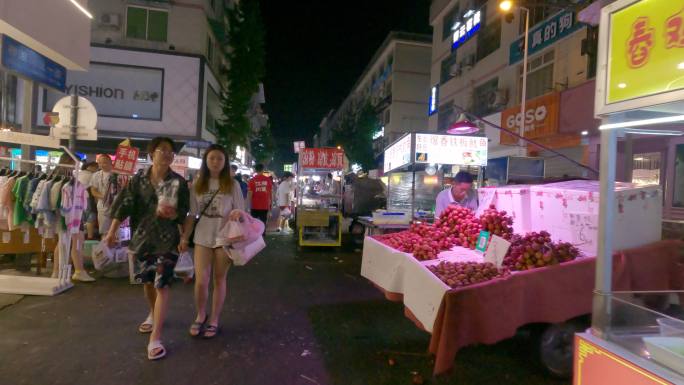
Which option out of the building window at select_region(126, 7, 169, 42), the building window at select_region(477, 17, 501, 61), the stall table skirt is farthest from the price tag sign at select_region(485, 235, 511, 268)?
the building window at select_region(126, 7, 169, 42)

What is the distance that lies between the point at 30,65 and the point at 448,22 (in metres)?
22.5

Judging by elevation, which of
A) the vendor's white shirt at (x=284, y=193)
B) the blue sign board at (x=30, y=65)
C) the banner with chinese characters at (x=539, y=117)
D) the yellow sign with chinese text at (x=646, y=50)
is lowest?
the vendor's white shirt at (x=284, y=193)

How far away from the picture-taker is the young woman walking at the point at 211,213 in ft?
13.7

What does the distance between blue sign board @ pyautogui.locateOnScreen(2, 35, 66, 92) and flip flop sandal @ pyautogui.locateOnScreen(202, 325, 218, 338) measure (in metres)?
5.48

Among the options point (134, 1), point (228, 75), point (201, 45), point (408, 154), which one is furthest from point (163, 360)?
point (228, 75)

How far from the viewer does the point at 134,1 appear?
1820 cm

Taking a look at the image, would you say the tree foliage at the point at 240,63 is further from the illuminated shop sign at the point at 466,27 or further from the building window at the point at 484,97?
the building window at the point at 484,97

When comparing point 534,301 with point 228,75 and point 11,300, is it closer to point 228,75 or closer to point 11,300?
point 11,300

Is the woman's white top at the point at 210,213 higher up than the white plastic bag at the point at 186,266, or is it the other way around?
the woman's white top at the point at 210,213

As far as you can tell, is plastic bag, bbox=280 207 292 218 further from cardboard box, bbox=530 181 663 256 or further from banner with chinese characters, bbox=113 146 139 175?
cardboard box, bbox=530 181 663 256

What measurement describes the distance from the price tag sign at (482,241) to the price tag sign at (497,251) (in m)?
0.47

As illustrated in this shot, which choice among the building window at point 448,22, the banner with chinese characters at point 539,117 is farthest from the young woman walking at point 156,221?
the building window at point 448,22

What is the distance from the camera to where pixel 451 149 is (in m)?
7.25

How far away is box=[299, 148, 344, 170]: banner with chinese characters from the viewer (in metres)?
11.9
